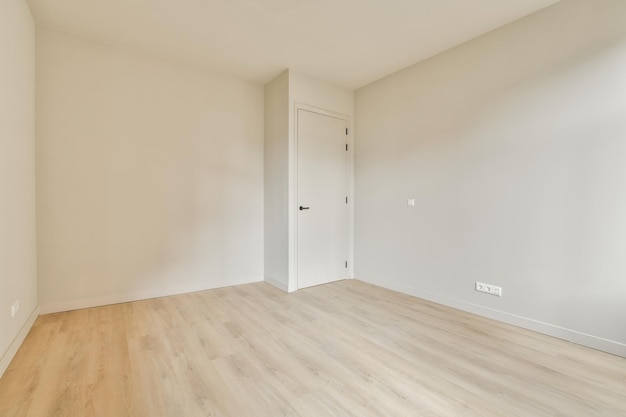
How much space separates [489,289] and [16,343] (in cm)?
406

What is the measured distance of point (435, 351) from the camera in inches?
86.8

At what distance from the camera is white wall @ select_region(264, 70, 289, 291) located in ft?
12.2

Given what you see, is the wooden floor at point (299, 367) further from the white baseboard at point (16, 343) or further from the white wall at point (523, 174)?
the white wall at point (523, 174)

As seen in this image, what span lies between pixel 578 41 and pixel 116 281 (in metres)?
4.92

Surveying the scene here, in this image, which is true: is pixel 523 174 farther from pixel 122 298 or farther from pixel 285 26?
pixel 122 298

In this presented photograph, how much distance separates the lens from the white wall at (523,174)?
7.17 feet

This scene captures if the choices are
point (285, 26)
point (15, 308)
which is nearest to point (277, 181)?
point (285, 26)

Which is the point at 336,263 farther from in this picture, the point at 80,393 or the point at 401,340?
the point at 80,393

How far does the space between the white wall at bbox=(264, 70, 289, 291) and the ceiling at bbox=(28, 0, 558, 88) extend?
488 millimetres

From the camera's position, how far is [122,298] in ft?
10.5

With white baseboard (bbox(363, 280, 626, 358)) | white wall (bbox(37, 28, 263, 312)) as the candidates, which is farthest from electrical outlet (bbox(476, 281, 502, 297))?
white wall (bbox(37, 28, 263, 312))

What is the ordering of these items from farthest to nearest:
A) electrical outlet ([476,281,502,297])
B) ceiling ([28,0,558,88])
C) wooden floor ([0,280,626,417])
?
electrical outlet ([476,281,502,297])
ceiling ([28,0,558,88])
wooden floor ([0,280,626,417])

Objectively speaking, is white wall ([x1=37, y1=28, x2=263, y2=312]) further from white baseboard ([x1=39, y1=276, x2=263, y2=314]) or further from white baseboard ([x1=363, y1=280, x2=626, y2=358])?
white baseboard ([x1=363, y1=280, x2=626, y2=358])

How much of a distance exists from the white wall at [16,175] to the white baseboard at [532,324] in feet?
12.2
